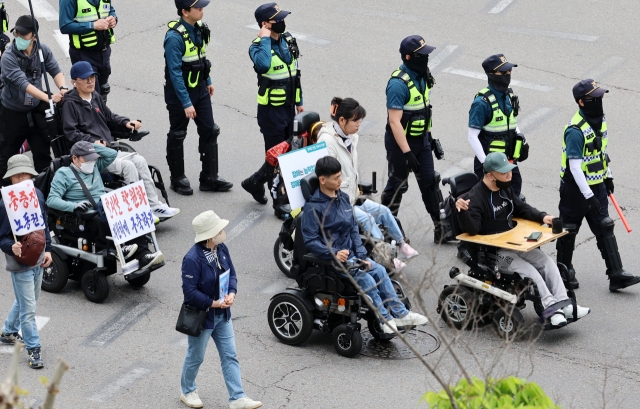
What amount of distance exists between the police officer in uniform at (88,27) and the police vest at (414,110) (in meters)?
3.97

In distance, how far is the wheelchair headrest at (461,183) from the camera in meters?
10.5

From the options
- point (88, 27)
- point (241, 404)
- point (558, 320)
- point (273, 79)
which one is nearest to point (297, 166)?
point (273, 79)

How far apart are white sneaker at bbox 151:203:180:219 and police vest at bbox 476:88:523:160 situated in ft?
11.1

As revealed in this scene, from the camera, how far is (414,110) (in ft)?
37.9

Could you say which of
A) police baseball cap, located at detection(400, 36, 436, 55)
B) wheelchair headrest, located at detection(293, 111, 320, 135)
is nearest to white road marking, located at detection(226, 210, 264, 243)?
wheelchair headrest, located at detection(293, 111, 320, 135)

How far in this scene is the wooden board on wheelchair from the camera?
32.2ft

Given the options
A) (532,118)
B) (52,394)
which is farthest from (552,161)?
(52,394)

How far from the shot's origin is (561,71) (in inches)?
641

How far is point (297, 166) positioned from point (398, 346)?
1.99 m

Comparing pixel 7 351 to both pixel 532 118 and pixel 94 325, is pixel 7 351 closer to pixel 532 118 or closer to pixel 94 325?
pixel 94 325

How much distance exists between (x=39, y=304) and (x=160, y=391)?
2130 mm

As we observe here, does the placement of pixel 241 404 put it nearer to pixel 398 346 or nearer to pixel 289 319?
pixel 289 319

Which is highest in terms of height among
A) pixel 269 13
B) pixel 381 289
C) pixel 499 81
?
pixel 269 13

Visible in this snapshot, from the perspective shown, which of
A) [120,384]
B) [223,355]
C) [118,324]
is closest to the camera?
[223,355]
